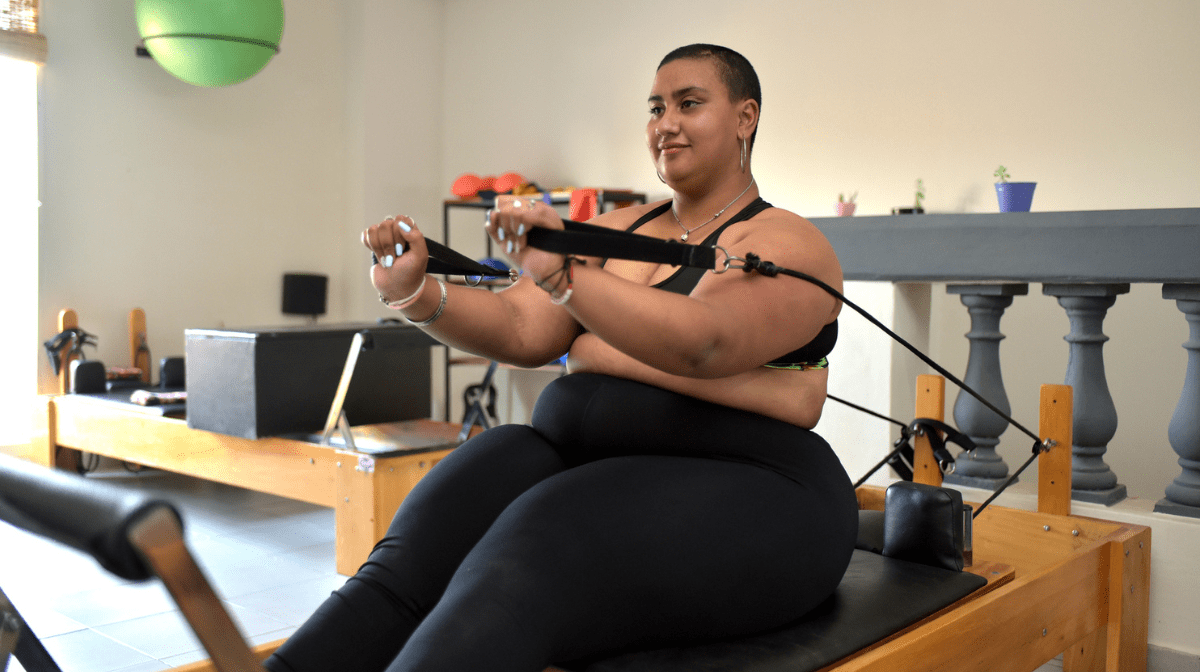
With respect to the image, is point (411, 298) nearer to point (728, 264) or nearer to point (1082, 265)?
point (728, 264)

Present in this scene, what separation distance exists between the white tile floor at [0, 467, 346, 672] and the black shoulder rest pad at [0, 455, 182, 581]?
3.82 feet

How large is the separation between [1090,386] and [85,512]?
2.21 metres

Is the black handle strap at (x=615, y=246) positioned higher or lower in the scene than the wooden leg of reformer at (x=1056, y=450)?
higher

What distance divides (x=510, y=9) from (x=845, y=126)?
2.71 metres

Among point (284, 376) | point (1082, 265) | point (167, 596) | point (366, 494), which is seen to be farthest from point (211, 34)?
point (1082, 265)

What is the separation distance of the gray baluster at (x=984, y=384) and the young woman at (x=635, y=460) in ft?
4.13

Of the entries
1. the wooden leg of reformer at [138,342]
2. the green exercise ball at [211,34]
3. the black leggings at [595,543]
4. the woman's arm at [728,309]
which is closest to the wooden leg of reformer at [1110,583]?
the black leggings at [595,543]

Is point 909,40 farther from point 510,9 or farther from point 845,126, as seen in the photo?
point 510,9

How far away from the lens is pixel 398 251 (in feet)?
3.90

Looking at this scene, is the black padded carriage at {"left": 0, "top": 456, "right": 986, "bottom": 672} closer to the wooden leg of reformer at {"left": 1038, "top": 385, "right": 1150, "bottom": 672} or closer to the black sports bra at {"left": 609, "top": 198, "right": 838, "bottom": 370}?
the black sports bra at {"left": 609, "top": 198, "right": 838, "bottom": 370}

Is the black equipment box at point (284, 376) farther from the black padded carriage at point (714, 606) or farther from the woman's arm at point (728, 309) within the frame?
the woman's arm at point (728, 309)

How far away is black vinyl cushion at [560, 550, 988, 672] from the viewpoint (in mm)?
1126

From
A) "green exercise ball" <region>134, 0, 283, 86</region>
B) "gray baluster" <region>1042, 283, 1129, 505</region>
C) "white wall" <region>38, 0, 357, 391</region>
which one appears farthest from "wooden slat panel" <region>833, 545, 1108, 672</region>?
"white wall" <region>38, 0, 357, 391</region>

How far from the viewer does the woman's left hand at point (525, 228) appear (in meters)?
1.00
